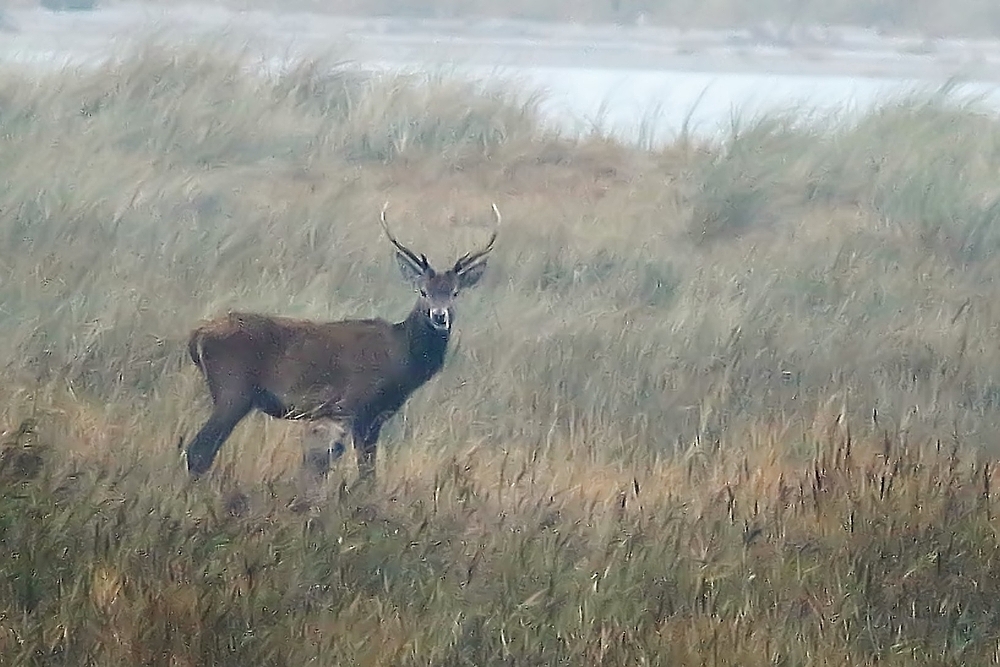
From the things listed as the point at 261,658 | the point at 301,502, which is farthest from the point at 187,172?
the point at 261,658

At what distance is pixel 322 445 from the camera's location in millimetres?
2707

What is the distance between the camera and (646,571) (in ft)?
8.48

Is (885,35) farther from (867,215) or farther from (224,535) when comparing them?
(224,535)

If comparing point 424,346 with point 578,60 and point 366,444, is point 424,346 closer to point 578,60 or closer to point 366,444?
point 366,444

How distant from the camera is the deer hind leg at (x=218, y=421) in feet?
8.64

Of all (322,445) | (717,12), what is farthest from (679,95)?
(322,445)

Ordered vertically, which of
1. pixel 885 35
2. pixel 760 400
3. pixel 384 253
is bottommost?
pixel 760 400

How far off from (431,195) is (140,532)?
3.09ft

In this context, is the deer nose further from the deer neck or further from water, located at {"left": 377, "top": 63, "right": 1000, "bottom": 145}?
water, located at {"left": 377, "top": 63, "right": 1000, "bottom": 145}

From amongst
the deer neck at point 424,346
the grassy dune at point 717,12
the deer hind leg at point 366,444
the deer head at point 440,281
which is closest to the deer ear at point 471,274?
the deer head at point 440,281

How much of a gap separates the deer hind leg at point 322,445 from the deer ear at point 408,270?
1.13 ft

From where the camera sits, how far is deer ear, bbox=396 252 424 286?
9.10 feet

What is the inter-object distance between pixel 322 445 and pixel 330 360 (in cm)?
24

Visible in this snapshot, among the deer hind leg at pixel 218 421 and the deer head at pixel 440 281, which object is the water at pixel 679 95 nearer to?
the deer head at pixel 440 281
